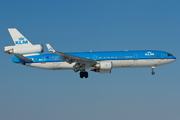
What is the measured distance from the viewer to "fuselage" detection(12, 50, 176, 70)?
73438 mm

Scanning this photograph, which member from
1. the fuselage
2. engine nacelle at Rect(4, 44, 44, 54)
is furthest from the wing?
engine nacelle at Rect(4, 44, 44, 54)

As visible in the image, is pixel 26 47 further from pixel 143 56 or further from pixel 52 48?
pixel 143 56

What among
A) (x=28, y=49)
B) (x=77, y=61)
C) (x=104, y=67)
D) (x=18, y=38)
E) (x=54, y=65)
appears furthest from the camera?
(x=18, y=38)

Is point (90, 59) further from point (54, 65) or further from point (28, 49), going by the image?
point (28, 49)

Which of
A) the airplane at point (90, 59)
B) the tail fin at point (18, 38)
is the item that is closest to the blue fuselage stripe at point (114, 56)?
the airplane at point (90, 59)

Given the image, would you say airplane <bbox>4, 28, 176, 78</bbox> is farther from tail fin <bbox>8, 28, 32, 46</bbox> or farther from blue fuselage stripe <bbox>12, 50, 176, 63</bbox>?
tail fin <bbox>8, 28, 32, 46</bbox>

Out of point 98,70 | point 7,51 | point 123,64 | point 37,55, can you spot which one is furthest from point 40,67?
point 123,64

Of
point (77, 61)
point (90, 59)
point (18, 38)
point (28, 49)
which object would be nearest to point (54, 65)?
point (77, 61)

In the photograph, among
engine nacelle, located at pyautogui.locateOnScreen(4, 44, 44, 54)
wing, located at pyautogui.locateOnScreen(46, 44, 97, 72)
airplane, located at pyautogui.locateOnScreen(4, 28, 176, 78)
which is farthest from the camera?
engine nacelle, located at pyautogui.locateOnScreen(4, 44, 44, 54)

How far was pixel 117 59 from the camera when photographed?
7325cm

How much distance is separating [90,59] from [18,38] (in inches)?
666

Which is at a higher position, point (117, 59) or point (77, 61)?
point (117, 59)

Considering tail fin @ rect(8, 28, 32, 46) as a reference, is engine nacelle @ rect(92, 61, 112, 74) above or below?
below

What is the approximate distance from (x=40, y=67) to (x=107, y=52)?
1412 centimetres
